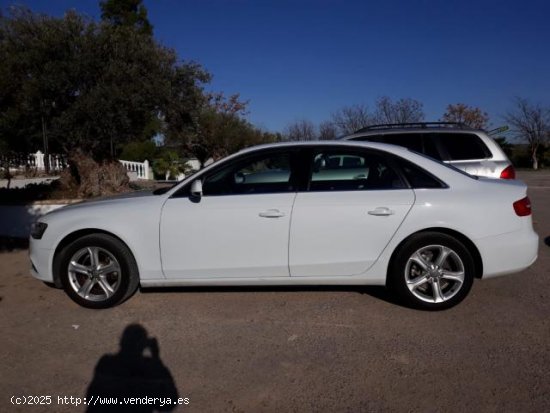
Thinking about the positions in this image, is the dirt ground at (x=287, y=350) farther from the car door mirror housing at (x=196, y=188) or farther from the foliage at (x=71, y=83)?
the foliage at (x=71, y=83)

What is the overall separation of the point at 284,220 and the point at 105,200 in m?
1.92

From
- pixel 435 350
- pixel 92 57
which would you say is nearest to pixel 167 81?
pixel 92 57

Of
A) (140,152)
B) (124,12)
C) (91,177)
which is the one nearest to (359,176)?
(91,177)

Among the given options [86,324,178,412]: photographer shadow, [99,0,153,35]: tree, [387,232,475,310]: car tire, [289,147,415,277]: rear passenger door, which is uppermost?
[99,0,153,35]: tree

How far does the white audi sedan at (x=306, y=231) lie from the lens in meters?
4.27

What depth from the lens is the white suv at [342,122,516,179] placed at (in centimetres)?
680

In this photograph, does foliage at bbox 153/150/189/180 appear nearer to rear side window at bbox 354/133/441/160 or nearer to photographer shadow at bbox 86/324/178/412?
rear side window at bbox 354/133/441/160

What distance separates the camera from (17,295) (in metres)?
5.28

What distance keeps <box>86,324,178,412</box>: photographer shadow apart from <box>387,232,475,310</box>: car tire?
2.22 metres

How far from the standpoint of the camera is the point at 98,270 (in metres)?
4.61

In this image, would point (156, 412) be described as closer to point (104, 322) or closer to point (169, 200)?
point (104, 322)

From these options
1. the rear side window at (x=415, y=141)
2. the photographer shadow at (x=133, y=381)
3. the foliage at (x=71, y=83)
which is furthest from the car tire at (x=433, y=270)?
the foliage at (x=71, y=83)

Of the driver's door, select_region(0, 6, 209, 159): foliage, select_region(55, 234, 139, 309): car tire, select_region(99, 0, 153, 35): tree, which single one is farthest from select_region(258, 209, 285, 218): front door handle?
select_region(99, 0, 153, 35): tree

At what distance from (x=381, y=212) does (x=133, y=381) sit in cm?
246
